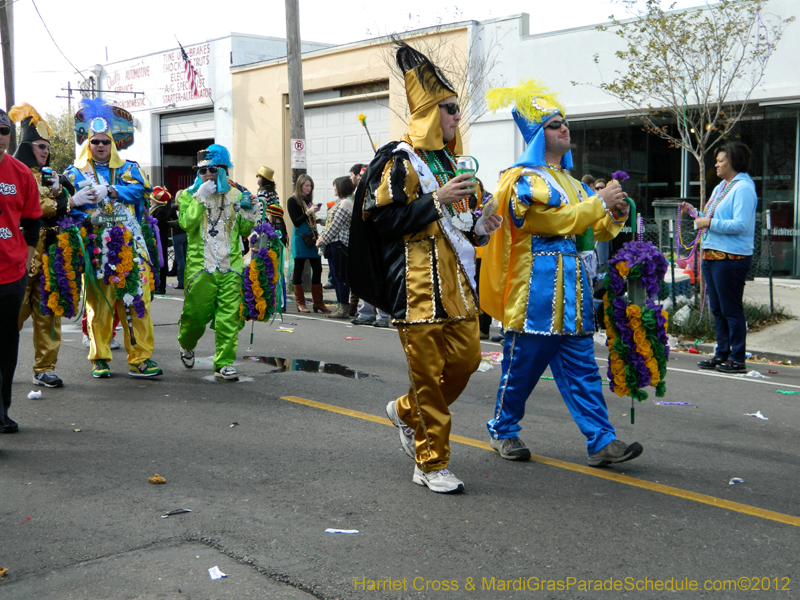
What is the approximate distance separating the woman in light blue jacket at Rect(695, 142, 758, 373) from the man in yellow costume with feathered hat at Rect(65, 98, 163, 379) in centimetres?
523

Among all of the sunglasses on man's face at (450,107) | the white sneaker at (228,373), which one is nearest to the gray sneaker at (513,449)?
the sunglasses on man's face at (450,107)

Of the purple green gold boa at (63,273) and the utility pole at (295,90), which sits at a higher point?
the utility pole at (295,90)

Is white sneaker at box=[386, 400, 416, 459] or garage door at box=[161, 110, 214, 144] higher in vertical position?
garage door at box=[161, 110, 214, 144]

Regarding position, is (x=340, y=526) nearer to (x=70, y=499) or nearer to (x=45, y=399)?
(x=70, y=499)

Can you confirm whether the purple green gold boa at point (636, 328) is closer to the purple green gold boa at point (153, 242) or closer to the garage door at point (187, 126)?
the purple green gold boa at point (153, 242)

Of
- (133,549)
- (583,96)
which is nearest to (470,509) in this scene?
(133,549)

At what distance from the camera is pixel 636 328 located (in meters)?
4.88

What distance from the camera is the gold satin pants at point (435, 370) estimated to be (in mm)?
4336

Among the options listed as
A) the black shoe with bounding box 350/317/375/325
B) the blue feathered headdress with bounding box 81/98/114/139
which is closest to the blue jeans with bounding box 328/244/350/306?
the black shoe with bounding box 350/317/375/325

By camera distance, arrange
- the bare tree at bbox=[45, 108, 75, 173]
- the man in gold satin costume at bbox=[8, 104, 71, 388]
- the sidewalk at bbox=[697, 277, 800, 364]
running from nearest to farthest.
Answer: the man in gold satin costume at bbox=[8, 104, 71, 388]
the sidewalk at bbox=[697, 277, 800, 364]
the bare tree at bbox=[45, 108, 75, 173]

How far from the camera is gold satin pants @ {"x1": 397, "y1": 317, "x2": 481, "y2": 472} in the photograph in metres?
4.34

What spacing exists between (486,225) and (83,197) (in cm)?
384

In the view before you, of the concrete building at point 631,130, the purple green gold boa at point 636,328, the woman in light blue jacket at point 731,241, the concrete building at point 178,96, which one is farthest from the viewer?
the concrete building at point 178,96

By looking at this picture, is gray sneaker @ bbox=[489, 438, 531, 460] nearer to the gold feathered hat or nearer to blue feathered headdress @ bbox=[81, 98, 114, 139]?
the gold feathered hat
